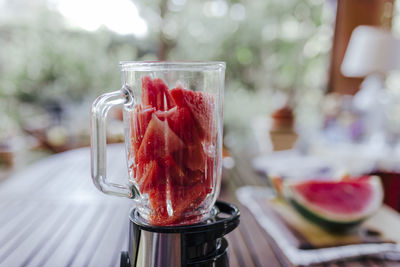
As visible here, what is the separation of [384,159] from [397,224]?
1.05 m

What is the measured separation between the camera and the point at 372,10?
393 centimetres

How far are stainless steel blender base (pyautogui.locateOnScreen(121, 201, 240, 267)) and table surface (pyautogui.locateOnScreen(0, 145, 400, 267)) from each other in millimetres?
127

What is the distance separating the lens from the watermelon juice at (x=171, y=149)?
48 cm

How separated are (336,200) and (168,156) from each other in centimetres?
58

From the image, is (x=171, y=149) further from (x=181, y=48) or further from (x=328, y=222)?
(x=181, y=48)

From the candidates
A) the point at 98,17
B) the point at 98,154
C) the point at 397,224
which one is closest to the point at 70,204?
the point at 98,154

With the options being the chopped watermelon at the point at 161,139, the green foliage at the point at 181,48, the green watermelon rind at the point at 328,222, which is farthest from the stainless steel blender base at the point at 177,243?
the green foliage at the point at 181,48

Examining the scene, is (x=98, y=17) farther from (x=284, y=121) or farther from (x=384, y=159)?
(x=384, y=159)

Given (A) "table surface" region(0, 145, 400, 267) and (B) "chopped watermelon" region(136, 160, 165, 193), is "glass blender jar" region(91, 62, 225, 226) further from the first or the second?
(A) "table surface" region(0, 145, 400, 267)

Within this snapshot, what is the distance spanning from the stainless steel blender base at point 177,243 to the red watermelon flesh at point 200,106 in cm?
14

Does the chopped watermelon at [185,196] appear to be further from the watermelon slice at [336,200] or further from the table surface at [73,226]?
the watermelon slice at [336,200]

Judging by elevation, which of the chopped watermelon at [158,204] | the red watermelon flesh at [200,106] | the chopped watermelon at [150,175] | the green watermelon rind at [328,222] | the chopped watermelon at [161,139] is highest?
the red watermelon flesh at [200,106]

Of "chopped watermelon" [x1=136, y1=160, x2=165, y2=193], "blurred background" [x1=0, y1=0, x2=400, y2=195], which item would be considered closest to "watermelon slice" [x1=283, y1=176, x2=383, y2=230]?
"chopped watermelon" [x1=136, y1=160, x2=165, y2=193]

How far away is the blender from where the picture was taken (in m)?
0.48
